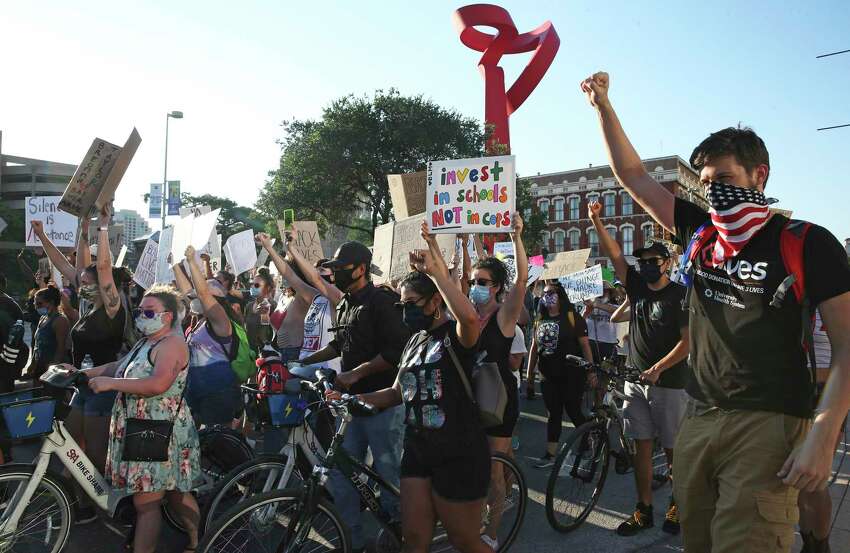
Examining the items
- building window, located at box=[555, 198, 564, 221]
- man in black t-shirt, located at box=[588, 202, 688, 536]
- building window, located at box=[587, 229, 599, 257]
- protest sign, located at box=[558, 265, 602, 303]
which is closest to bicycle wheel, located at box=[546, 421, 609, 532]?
man in black t-shirt, located at box=[588, 202, 688, 536]

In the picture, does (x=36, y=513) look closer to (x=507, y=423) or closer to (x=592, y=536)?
(x=507, y=423)

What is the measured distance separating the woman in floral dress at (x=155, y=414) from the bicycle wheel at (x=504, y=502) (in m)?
1.82

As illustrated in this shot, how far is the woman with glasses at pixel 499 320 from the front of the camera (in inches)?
151

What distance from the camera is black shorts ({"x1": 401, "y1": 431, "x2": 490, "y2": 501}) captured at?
→ 307cm

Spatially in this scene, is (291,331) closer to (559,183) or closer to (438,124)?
(438,124)

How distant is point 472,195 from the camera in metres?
7.05

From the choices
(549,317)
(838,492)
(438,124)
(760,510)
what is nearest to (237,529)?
(760,510)

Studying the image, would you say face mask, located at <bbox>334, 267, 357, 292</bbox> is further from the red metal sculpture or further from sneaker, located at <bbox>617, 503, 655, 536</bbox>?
the red metal sculpture

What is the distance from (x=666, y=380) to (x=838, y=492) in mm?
2195

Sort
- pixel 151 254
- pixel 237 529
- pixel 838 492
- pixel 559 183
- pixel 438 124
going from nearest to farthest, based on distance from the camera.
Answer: pixel 237 529 < pixel 838 492 < pixel 151 254 < pixel 438 124 < pixel 559 183

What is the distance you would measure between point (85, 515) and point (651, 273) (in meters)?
4.57

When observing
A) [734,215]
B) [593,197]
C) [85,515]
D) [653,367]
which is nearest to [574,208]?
[593,197]

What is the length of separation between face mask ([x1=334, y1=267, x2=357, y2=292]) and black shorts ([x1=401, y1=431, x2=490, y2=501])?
1501mm

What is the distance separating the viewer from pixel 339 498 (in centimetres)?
405
